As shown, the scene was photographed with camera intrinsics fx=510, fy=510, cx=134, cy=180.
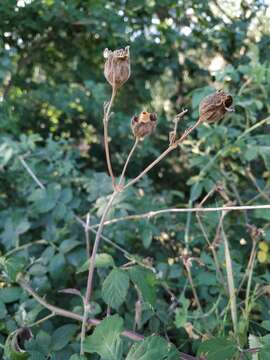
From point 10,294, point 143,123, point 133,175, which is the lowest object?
point 133,175

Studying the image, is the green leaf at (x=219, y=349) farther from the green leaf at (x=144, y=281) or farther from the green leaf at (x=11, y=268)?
the green leaf at (x=11, y=268)

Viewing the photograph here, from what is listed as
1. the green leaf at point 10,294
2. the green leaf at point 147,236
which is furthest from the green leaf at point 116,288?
the green leaf at point 147,236

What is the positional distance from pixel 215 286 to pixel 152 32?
1.08m

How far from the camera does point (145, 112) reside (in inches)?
27.3

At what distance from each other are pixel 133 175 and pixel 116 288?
1005mm

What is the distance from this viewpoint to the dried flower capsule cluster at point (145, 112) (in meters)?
0.67

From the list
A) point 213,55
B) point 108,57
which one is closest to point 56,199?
point 108,57

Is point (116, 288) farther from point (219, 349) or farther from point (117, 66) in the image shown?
point (117, 66)

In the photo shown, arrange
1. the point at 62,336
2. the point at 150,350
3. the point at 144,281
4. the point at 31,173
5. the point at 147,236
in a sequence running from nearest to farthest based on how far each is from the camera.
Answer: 1. the point at 150,350
2. the point at 144,281
3. the point at 62,336
4. the point at 147,236
5. the point at 31,173

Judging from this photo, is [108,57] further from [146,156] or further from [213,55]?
[213,55]

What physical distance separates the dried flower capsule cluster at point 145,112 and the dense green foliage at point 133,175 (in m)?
0.23

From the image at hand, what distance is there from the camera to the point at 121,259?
1.25 meters

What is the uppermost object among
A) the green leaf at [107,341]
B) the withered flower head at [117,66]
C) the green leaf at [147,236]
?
the withered flower head at [117,66]

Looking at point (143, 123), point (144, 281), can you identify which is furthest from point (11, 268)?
point (143, 123)
